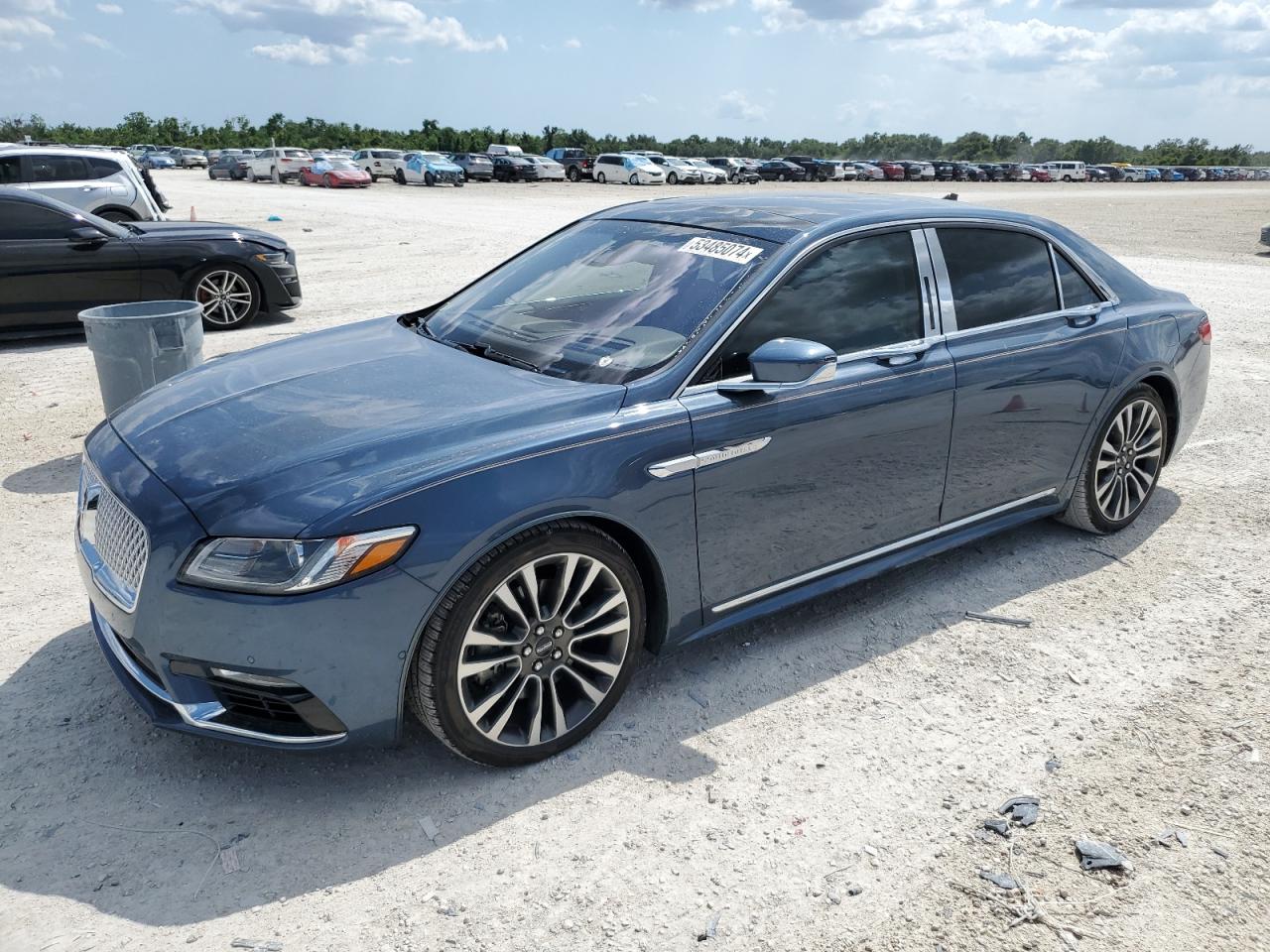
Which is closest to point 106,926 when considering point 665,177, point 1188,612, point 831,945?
point 831,945

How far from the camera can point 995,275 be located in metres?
4.41

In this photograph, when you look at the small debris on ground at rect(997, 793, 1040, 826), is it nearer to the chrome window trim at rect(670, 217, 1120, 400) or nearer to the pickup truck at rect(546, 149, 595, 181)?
the chrome window trim at rect(670, 217, 1120, 400)

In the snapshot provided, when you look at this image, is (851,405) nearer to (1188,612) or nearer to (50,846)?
(1188,612)

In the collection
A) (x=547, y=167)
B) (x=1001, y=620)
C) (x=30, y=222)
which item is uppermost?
(x=547, y=167)

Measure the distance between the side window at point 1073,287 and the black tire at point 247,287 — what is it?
7.85m

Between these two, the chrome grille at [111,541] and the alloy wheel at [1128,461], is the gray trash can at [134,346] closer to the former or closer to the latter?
the chrome grille at [111,541]

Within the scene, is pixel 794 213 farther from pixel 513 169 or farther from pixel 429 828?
pixel 513 169

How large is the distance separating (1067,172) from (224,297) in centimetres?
7387

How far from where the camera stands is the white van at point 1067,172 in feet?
235

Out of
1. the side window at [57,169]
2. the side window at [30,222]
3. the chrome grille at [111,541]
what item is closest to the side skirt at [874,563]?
the chrome grille at [111,541]

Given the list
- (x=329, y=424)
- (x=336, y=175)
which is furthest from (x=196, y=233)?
(x=336, y=175)

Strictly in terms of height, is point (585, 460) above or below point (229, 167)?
below

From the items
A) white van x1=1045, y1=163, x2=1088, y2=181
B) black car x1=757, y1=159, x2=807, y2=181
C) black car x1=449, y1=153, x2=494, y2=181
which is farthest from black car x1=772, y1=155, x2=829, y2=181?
white van x1=1045, y1=163, x2=1088, y2=181

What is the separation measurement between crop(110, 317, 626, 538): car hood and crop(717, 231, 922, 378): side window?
0.59 meters
